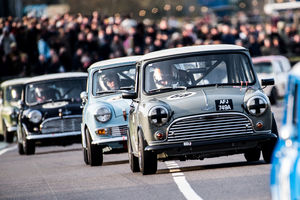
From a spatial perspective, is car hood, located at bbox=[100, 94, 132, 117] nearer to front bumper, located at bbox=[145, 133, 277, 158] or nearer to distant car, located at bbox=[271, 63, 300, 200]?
front bumper, located at bbox=[145, 133, 277, 158]

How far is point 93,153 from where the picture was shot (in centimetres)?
1608

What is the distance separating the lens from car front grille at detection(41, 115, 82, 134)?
21.3 m

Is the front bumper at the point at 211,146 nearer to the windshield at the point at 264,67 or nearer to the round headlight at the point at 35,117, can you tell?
the round headlight at the point at 35,117

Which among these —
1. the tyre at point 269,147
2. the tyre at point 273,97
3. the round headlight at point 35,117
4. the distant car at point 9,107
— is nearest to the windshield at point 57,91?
the round headlight at point 35,117

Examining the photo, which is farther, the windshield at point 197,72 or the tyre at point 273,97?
the tyre at point 273,97

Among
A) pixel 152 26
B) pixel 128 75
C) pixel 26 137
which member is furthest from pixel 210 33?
pixel 128 75

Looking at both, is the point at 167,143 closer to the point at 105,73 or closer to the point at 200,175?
the point at 200,175

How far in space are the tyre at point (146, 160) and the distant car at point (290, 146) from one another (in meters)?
5.62

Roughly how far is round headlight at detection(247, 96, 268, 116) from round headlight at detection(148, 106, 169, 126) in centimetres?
105

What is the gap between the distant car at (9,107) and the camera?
84.2ft

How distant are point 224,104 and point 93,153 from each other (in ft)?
13.6

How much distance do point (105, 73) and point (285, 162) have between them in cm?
1049

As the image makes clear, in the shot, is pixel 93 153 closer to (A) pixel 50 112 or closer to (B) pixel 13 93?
(A) pixel 50 112

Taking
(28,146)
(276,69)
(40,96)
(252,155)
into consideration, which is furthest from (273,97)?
(252,155)
